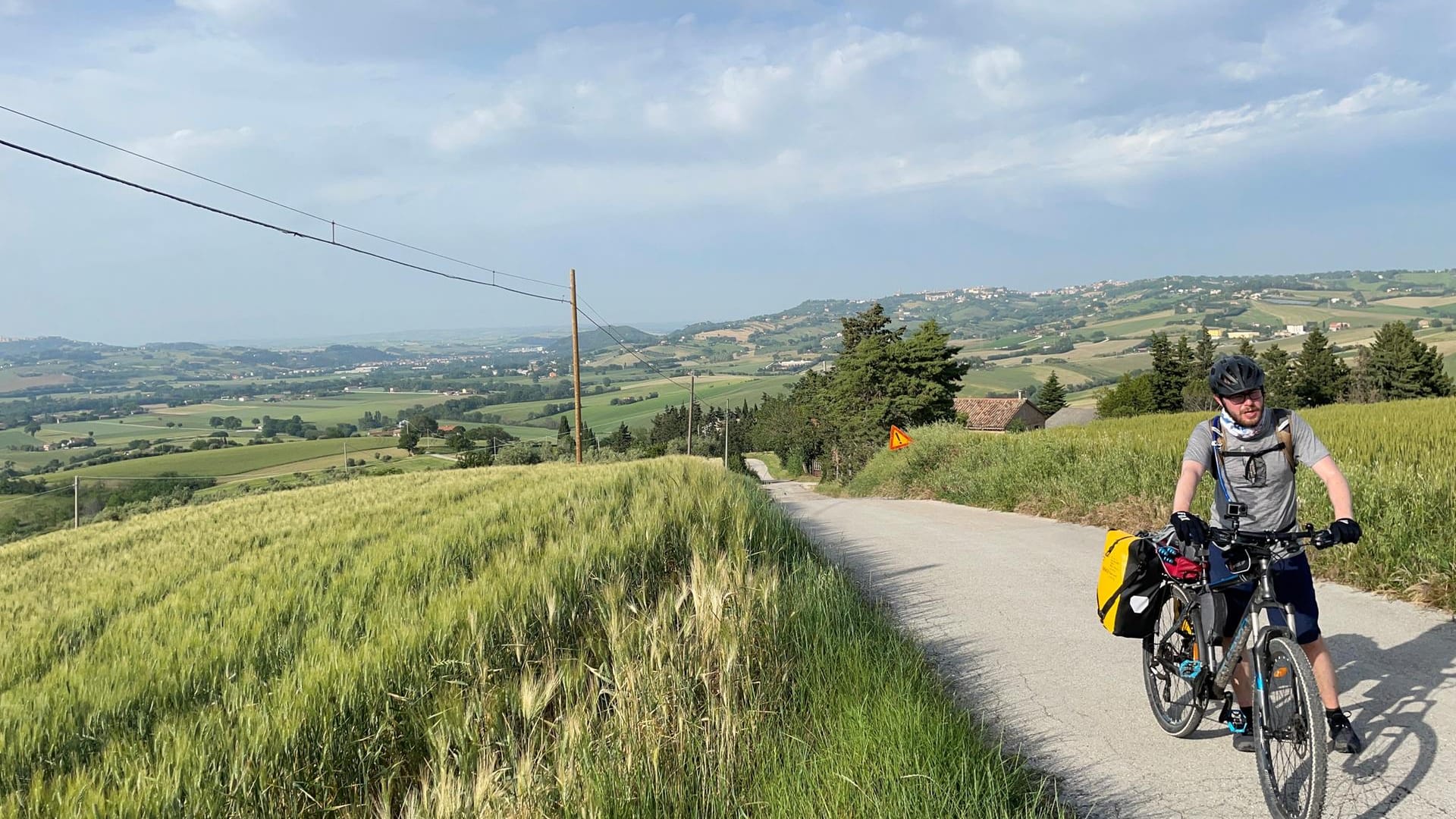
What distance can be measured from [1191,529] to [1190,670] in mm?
829

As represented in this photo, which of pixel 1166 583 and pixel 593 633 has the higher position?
pixel 1166 583

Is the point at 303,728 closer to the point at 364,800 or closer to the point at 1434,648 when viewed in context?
the point at 364,800

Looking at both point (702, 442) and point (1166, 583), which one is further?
point (702, 442)

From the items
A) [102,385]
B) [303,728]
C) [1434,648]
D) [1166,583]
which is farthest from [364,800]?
[102,385]

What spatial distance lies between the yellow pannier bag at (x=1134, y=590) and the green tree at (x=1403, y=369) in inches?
2940

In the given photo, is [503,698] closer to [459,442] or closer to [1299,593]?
[1299,593]

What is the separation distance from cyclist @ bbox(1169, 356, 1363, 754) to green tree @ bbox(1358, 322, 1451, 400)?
74.6 meters

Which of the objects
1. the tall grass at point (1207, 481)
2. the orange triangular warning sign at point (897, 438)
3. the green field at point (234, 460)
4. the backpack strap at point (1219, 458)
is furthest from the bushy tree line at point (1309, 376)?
the green field at point (234, 460)

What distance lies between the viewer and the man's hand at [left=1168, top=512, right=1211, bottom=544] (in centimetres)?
359

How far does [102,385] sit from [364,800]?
205m

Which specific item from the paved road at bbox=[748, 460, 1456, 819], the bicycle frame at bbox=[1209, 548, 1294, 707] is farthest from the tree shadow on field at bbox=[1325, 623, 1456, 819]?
the bicycle frame at bbox=[1209, 548, 1294, 707]

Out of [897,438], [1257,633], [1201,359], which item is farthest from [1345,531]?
[1201,359]

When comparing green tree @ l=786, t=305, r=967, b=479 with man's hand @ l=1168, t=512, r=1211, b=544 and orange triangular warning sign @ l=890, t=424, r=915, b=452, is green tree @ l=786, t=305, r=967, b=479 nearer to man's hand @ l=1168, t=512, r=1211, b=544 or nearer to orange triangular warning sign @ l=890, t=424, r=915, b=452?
orange triangular warning sign @ l=890, t=424, r=915, b=452

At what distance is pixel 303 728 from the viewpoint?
3549 mm
